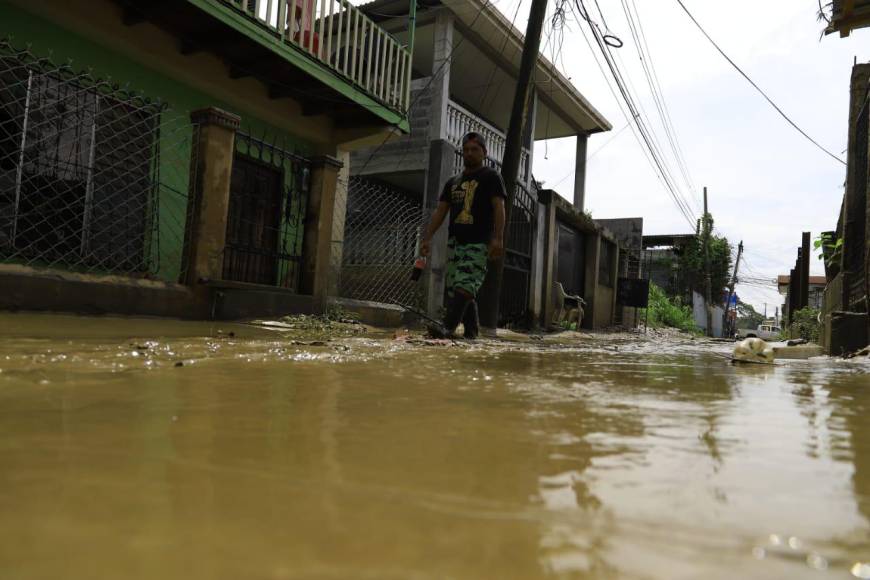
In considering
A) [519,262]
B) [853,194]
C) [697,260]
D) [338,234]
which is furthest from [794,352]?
[697,260]

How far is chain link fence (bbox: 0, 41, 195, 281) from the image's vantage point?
4160 mm

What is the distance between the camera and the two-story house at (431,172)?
8.09 m

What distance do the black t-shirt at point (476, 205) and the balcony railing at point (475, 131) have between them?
14.2 feet

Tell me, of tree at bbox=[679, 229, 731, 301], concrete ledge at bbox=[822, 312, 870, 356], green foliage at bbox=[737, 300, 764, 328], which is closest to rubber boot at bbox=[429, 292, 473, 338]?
concrete ledge at bbox=[822, 312, 870, 356]

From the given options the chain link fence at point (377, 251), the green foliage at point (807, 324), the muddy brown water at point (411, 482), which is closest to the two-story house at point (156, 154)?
the chain link fence at point (377, 251)

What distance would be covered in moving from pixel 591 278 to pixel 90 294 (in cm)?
1023

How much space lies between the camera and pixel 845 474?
2.61 feet

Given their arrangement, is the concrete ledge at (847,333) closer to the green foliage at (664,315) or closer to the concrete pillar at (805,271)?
the concrete pillar at (805,271)

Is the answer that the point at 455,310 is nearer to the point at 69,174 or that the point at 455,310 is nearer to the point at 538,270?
the point at 69,174

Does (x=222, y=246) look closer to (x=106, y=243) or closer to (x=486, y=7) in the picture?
(x=106, y=243)

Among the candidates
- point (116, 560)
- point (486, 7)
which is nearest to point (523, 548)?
point (116, 560)

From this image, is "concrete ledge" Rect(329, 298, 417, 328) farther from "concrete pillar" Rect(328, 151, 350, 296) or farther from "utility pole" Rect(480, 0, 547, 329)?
"utility pole" Rect(480, 0, 547, 329)

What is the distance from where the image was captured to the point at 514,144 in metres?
6.25

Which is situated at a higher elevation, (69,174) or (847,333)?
(69,174)
